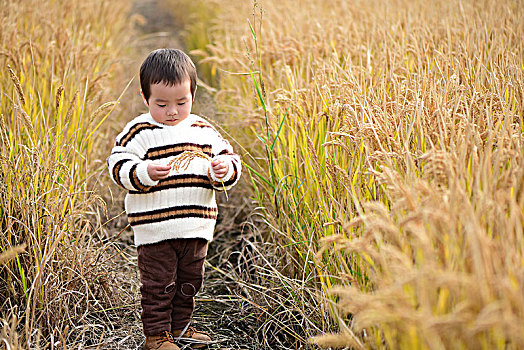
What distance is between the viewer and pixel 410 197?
1.34 metres

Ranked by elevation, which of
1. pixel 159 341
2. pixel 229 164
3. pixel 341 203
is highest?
pixel 229 164

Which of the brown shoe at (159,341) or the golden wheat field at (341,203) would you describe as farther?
the brown shoe at (159,341)

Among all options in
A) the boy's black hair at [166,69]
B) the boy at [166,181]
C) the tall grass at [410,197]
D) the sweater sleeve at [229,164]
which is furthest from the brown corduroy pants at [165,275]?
the boy's black hair at [166,69]

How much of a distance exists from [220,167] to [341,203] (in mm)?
462

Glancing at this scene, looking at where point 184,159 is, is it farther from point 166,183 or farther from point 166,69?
point 166,69

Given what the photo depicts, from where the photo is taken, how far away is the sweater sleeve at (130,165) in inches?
76.7

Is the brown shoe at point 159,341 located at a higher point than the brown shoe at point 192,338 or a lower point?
higher

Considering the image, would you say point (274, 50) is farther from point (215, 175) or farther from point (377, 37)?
point (215, 175)

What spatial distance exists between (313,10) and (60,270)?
11.0 ft

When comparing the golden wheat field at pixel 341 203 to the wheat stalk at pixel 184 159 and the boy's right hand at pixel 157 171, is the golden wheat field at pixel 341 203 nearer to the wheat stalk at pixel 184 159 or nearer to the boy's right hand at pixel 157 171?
the wheat stalk at pixel 184 159

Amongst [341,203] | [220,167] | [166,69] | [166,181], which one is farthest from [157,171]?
[341,203]

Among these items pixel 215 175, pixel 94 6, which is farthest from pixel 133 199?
pixel 94 6

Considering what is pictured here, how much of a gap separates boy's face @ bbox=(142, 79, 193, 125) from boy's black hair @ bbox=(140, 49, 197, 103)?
0.07 ft

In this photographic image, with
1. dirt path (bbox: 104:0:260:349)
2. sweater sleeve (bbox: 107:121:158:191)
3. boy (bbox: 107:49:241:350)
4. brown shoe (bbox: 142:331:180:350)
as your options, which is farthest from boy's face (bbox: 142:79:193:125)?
brown shoe (bbox: 142:331:180:350)
